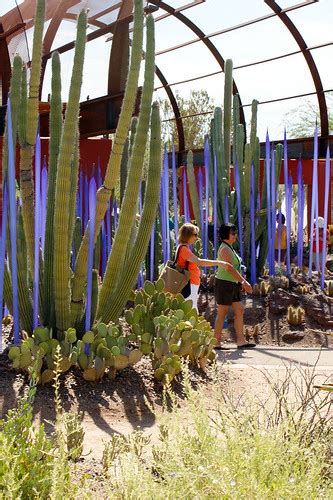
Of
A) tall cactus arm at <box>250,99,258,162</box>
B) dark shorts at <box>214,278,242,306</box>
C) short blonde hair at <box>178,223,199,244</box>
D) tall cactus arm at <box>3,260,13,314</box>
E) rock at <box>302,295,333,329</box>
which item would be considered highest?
tall cactus arm at <box>250,99,258,162</box>

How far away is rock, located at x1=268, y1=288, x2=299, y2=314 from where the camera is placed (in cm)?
800

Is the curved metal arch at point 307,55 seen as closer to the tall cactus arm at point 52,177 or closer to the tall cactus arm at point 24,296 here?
the tall cactus arm at point 52,177

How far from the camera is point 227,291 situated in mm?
6758

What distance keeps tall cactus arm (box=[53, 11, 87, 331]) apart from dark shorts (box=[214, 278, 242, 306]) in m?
2.37

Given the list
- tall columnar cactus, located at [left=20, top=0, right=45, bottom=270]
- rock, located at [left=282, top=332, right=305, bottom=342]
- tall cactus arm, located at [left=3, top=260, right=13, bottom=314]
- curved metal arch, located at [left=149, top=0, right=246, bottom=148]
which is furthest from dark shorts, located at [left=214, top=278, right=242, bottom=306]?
curved metal arch, located at [left=149, top=0, right=246, bottom=148]

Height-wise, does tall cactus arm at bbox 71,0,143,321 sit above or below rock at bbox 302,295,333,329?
above

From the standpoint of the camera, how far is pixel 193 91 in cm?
2498

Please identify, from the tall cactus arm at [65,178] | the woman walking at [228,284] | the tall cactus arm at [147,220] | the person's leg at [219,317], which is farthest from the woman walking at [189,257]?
the tall cactus arm at [65,178]

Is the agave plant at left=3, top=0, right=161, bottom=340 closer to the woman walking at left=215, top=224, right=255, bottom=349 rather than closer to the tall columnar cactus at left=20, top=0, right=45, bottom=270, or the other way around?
the tall columnar cactus at left=20, top=0, right=45, bottom=270

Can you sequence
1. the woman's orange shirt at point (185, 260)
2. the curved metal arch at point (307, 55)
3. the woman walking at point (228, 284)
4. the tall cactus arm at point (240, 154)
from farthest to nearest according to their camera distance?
the curved metal arch at point (307, 55), the tall cactus arm at point (240, 154), the woman walking at point (228, 284), the woman's orange shirt at point (185, 260)

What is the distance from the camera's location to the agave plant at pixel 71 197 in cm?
445

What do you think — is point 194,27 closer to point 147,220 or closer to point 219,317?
point 219,317

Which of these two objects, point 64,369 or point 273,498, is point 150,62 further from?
point 273,498

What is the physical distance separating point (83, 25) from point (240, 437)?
2.76 meters
